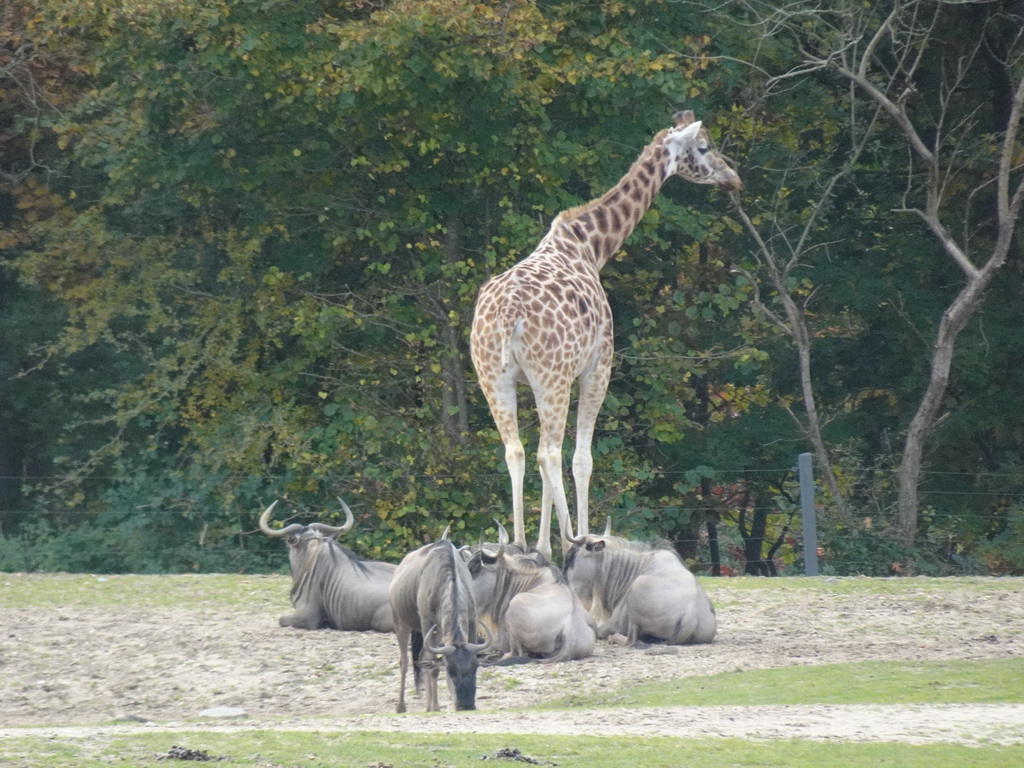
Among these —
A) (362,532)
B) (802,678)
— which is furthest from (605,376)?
(362,532)

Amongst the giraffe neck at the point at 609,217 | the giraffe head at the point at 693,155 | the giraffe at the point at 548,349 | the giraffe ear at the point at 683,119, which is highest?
the giraffe ear at the point at 683,119

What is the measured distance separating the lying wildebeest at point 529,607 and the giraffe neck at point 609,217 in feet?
10.6

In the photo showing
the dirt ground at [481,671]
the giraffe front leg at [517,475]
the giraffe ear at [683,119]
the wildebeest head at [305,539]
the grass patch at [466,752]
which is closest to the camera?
the grass patch at [466,752]

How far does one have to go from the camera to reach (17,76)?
858 inches

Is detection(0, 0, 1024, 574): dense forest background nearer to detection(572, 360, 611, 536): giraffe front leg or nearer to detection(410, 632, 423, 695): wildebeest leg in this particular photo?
detection(572, 360, 611, 536): giraffe front leg

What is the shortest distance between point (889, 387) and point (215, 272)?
30.7 ft

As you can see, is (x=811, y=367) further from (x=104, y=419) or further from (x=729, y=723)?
(x=729, y=723)

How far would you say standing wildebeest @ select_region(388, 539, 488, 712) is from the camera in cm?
1040

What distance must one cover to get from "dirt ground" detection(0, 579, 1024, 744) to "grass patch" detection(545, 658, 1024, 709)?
23cm

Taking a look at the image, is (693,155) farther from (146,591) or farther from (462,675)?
(462,675)

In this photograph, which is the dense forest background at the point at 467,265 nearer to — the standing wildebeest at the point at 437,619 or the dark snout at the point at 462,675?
the standing wildebeest at the point at 437,619

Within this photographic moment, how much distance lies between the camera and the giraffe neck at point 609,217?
14877 mm

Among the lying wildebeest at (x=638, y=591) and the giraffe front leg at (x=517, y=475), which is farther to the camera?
the giraffe front leg at (x=517, y=475)

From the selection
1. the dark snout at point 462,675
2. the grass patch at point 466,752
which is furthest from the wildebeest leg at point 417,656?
the grass patch at point 466,752
